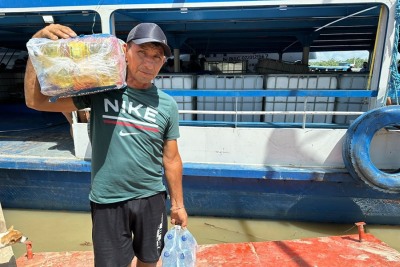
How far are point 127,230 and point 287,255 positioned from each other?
1902mm

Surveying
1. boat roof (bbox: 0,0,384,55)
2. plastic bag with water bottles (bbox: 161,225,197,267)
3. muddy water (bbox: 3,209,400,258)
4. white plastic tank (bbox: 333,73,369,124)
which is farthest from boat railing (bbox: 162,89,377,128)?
plastic bag with water bottles (bbox: 161,225,197,267)

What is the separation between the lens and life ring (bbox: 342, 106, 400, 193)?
3.30m

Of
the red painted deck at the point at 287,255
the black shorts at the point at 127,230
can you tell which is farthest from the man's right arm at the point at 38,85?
the red painted deck at the point at 287,255

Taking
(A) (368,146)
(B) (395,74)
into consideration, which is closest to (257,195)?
(A) (368,146)

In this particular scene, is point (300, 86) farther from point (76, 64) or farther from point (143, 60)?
point (76, 64)

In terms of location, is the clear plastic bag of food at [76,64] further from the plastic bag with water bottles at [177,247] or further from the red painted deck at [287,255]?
the red painted deck at [287,255]

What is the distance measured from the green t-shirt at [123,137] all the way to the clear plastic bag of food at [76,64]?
0.12 metres

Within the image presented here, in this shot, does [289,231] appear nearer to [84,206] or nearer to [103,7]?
[84,206]

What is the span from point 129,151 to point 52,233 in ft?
10.6

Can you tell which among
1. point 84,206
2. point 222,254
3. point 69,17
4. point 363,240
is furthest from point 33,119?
point 363,240

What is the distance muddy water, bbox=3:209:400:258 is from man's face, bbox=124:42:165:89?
291 cm

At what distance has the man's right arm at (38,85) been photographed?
54.9 inches

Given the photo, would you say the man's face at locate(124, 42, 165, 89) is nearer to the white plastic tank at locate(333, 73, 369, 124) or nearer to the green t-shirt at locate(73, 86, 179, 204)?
the green t-shirt at locate(73, 86, 179, 204)

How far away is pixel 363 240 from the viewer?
10.2 feet
